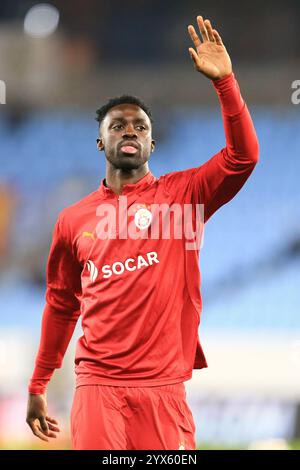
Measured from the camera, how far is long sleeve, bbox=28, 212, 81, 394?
12.0 feet

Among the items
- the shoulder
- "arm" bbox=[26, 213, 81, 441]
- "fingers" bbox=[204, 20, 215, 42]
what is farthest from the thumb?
"fingers" bbox=[204, 20, 215, 42]

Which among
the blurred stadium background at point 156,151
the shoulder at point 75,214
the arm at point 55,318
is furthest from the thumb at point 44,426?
the blurred stadium background at point 156,151

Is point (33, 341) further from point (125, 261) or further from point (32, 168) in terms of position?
point (125, 261)

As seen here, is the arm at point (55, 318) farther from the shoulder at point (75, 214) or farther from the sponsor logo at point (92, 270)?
the sponsor logo at point (92, 270)

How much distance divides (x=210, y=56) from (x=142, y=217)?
702mm

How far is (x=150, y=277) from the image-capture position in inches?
127

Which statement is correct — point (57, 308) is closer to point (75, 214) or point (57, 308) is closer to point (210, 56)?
point (75, 214)

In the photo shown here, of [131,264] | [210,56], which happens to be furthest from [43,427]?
[210,56]

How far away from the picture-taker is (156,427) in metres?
3.12

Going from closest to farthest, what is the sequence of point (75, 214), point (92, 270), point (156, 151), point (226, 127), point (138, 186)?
point (226, 127) → point (92, 270) → point (138, 186) → point (75, 214) → point (156, 151)

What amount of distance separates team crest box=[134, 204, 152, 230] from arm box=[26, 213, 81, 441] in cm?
38

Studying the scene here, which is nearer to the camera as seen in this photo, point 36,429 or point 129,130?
point 129,130

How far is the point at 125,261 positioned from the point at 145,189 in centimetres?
37

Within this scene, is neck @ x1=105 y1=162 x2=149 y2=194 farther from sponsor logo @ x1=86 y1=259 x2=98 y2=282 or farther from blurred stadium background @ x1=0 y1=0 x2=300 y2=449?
blurred stadium background @ x1=0 y1=0 x2=300 y2=449
